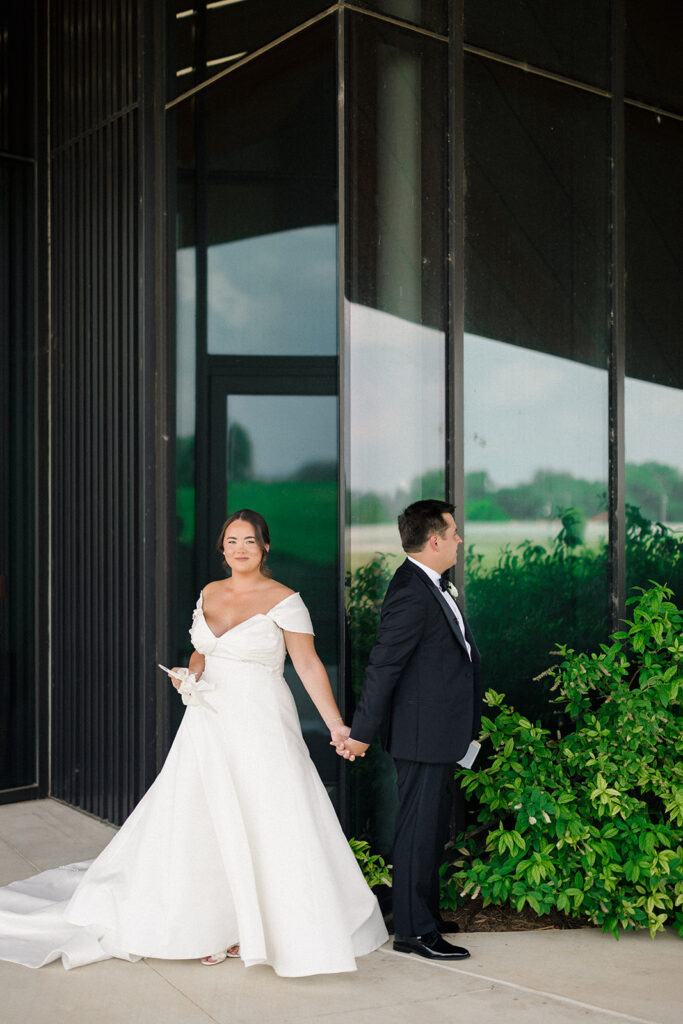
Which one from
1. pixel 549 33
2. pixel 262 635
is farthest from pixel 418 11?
pixel 262 635

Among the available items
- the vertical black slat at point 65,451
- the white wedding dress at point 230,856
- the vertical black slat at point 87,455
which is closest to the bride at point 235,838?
the white wedding dress at point 230,856

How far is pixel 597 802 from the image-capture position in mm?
4270

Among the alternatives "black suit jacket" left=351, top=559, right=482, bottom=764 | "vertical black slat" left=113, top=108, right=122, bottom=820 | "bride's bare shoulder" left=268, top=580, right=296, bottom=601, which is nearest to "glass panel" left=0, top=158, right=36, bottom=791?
"vertical black slat" left=113, top=108, right=122, bottom=820

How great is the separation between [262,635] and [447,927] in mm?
1388

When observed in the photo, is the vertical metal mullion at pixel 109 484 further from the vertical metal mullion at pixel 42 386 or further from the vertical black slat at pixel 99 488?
the vertical metal mullion at pixel 42 386

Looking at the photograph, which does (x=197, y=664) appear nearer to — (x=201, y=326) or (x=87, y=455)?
(x=201, y=326)

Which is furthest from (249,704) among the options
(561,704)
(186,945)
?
(561,704)

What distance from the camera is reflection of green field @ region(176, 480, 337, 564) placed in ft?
15.5

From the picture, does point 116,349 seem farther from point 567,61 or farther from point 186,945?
point 186,945

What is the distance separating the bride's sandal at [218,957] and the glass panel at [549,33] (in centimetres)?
385

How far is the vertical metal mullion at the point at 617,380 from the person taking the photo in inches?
207

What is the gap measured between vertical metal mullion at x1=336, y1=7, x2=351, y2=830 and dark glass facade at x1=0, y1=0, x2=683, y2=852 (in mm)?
14

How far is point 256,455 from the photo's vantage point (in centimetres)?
509

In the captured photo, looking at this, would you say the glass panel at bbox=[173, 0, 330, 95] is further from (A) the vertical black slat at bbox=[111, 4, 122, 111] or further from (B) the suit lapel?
(B) the suit lapel
